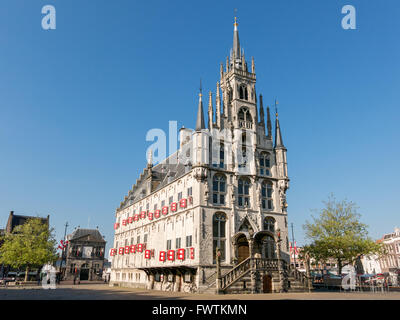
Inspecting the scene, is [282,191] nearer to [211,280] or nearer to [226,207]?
[226,207]

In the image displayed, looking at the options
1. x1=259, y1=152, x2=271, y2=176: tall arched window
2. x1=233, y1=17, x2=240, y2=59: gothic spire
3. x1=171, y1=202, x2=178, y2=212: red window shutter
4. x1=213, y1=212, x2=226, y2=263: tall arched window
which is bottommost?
x1=213, y1=212, x2=226, y2=263: tall arched window

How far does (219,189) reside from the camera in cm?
3541

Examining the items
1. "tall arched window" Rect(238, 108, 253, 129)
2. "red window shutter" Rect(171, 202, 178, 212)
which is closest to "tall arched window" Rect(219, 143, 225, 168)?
"tall arched window" Rect(238, 108, 253, 129)

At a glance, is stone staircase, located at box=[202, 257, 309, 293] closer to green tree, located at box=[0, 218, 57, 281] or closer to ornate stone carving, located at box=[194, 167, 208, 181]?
ornate stone carving, located at box=[194, 167, 208, 181]

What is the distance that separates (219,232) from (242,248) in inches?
126

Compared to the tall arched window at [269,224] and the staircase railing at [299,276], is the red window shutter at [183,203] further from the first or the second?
the staircase railing at [299,276]

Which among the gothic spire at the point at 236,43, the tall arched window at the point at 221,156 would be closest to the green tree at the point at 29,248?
the tall arched window at the point at 221,156

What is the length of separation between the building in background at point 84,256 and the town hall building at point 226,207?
43048 millimetres

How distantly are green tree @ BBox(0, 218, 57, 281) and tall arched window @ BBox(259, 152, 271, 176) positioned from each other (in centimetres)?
3946

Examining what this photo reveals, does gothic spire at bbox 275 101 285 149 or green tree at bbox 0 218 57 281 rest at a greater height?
gothic spire at bbox 275 101 285 149

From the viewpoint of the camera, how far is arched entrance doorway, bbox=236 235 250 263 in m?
34.0
